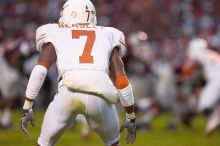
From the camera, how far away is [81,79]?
5.87m

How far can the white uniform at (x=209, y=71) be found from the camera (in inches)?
514

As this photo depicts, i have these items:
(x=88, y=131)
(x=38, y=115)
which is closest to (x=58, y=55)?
(x=88, y=131)

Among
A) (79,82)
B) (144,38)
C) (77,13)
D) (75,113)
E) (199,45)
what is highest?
(77,13)

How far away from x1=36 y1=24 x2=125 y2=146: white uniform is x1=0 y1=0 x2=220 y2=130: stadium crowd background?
6.80 meters

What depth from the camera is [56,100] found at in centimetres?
594

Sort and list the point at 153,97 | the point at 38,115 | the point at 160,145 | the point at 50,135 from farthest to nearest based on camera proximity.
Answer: the point at 38,115, the point at 153,97, the point at 160,145, the point at 50,135

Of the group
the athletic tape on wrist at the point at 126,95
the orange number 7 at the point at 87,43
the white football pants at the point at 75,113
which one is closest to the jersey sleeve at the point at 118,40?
the orange number 7 at the point at 87,43

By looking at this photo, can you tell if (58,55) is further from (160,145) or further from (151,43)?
(151,43)

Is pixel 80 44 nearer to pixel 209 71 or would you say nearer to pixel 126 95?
pixel 126 95

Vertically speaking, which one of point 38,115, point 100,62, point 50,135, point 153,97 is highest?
point 100,62

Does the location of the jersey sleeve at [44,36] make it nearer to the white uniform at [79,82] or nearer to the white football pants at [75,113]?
the white uniform at [79,82]

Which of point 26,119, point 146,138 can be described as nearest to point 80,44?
point 26,119

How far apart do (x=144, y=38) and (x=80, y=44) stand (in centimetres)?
794

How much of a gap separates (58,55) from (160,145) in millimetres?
5429
